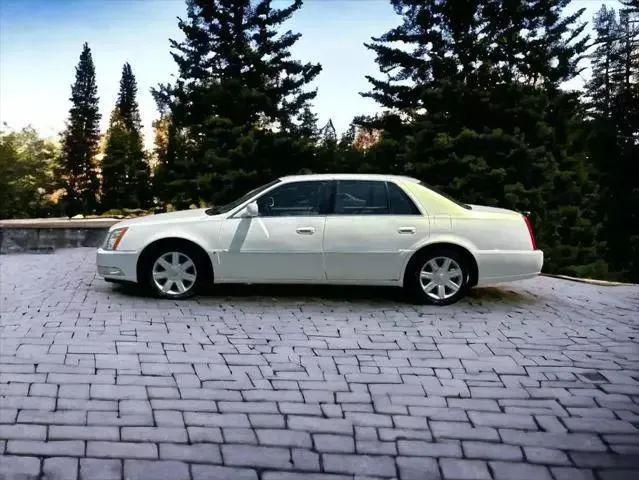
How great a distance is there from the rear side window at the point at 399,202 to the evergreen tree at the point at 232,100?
16.5 metres

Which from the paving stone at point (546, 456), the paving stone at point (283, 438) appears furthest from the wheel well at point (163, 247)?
the paving stone at point (546, 456)

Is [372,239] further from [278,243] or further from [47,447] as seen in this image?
[47,447]

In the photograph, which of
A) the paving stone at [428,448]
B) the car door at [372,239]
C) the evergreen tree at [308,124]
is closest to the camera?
the paving stone at [428,448]

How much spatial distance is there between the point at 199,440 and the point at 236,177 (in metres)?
20.5

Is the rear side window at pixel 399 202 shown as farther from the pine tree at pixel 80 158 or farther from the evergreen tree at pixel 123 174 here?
the pine tree at pixel 80 158

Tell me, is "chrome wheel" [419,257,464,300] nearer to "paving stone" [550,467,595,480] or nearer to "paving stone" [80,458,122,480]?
"paving stone" [550,467,595,480]

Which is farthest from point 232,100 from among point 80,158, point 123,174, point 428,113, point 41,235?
point 80,158

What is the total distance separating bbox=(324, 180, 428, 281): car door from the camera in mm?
7199

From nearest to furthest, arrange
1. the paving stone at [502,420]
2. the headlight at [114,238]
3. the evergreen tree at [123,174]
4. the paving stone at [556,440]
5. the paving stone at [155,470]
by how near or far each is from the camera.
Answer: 1. the paving stone at [155,470]
2. the paving stone at [556,440]
3. the paving stone at [502,420]
4. the headlight at [114,238]
5. the evergreen tree at [123,174]

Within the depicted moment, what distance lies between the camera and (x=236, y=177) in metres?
23.7

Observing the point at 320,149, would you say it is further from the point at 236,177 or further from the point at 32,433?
the point at 32,433

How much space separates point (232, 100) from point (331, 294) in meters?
20.1

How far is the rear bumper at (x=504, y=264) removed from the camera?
721 cm

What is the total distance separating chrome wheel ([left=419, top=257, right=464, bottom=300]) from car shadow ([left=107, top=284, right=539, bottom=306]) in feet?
0.86
